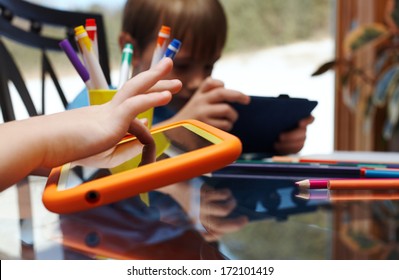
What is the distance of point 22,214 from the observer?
0.29 metres

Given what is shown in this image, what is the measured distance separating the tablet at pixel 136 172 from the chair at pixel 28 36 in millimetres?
374

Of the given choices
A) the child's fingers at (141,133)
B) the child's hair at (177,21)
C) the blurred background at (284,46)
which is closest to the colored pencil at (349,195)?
the child's fingers at (141,133)

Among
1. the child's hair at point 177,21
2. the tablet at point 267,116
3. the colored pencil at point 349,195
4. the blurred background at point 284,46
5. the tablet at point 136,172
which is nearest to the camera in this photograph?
the tablet at point 136,172

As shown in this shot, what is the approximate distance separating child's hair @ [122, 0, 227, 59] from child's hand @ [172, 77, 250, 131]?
0.30ft

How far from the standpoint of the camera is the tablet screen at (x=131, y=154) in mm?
230

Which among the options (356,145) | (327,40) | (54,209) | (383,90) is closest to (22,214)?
(54,209)

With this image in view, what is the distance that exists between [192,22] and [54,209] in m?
0.46

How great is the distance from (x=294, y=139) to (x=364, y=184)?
0.53 feet

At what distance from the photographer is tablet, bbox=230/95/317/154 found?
0.43 meters

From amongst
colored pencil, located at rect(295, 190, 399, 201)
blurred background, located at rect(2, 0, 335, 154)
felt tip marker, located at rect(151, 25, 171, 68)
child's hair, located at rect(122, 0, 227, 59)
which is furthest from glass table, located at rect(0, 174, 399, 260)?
blurred background, located at rect(2, 0, 335, 154)

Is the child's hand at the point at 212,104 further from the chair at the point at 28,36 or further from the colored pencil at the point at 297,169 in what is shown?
the chair at the point at 28,36

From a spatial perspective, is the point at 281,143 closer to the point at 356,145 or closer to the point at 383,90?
the point at 383,90

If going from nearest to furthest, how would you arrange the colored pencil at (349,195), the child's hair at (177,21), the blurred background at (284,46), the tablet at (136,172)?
the tablet at (136,172) < the colored pencil at (349,195) < the child's hair at (177,21) < the blurred background at (284,46)

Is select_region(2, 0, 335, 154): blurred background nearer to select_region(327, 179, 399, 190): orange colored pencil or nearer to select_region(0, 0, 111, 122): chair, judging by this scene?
select_region(0, 0, 111, 122): chair
